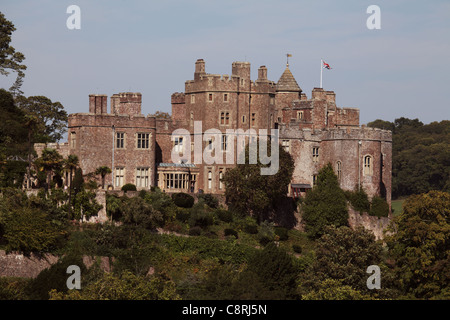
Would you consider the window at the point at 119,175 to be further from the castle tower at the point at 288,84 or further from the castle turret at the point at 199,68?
the castle tower at the point at 288,84

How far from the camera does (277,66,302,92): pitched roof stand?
88062 mm

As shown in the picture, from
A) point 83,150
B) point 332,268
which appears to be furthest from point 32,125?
point 332,268

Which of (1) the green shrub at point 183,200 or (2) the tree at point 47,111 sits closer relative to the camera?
(1) the green shrub at point 183,200

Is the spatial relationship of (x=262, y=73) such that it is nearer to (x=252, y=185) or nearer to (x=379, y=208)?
(x=252, y=185)

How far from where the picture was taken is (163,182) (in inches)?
3091

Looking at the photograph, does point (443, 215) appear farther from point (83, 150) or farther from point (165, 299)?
point (83, 150)

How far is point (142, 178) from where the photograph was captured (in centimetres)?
7700

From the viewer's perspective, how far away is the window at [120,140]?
76.4 m

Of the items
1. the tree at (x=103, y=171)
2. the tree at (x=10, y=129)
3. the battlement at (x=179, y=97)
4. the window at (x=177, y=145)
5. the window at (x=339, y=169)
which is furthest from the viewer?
the battlement at (x=179, y=97)

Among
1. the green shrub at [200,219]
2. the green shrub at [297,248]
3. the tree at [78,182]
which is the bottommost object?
the green shrub at [297,248]

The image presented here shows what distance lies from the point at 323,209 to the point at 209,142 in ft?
35.0

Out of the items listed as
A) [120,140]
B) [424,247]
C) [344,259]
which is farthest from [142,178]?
[424,247]

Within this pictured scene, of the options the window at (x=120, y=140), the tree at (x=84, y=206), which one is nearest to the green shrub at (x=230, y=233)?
the tree at (x=84, y=206)
